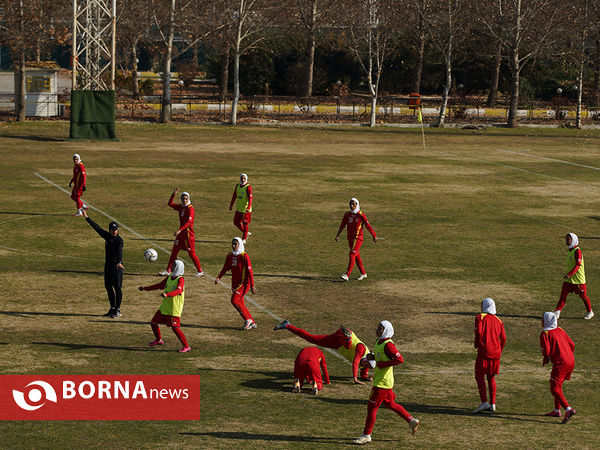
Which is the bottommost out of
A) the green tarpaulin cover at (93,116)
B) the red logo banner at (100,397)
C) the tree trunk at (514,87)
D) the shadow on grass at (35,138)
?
the red logo banner at (100,397)

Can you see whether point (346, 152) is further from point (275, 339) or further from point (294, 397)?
point (294, 397)

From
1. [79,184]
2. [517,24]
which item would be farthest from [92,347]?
[517,24]

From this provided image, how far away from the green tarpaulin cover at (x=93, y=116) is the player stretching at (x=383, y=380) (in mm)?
42928

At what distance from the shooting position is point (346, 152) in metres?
50.6

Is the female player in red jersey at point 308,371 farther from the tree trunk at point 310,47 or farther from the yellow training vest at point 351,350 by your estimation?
the tree trunk at point 310,47

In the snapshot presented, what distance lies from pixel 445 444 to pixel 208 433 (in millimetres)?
3157

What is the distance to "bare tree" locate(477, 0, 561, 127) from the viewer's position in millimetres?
66875

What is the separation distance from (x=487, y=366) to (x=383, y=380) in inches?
79.7

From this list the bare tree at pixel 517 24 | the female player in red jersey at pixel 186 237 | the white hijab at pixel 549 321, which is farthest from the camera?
the bare tree at pixel 517 24

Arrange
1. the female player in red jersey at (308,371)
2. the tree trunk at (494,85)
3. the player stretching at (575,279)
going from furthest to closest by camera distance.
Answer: the tree trunk at (494,85), the player stretching at (575,279), the female player in red jersey at (308,371)

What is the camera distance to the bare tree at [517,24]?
219 feet

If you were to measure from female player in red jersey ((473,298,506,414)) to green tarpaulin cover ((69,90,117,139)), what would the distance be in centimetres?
4224

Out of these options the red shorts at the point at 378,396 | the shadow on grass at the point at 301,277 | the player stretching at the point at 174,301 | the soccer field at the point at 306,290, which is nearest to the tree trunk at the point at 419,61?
the soccer field at the point at 306,290

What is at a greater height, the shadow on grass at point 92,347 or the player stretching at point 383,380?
the player stretching at point 383,380
